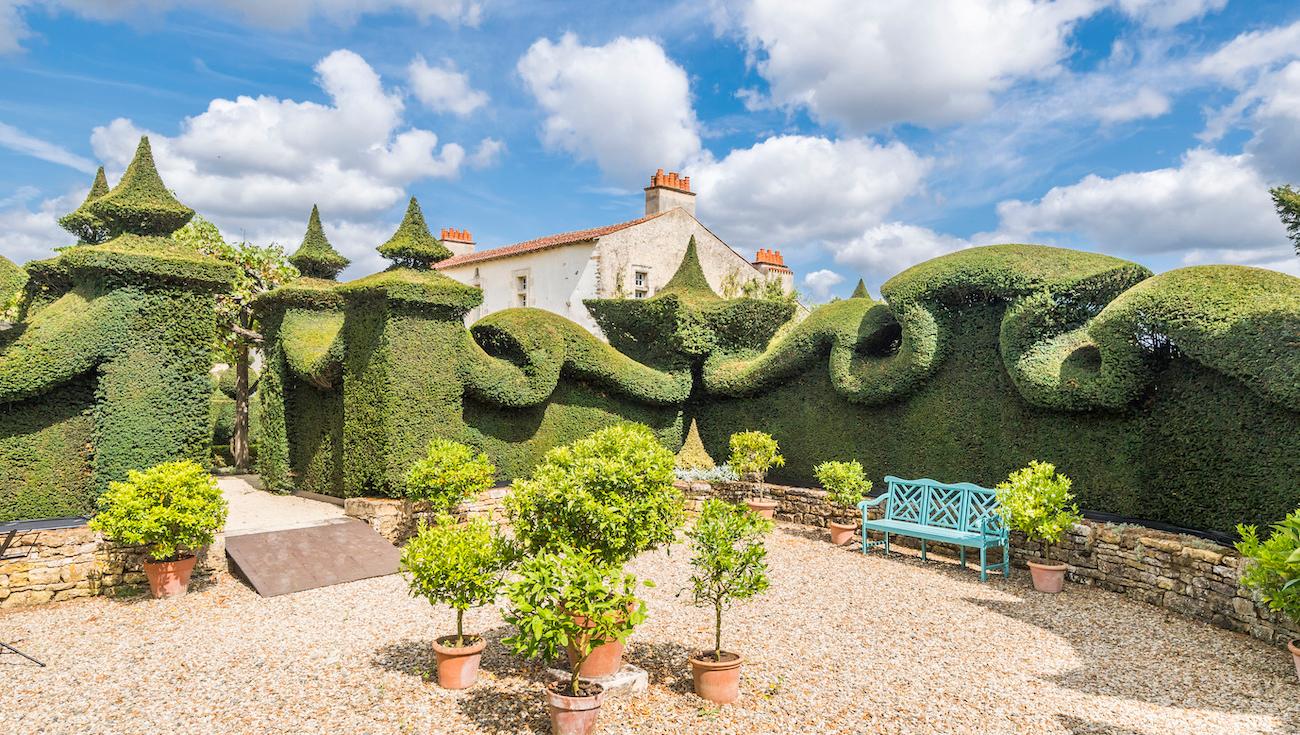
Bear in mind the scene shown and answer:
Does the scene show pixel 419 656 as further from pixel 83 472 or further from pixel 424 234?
pixel 424 234

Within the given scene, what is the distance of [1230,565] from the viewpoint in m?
7.11

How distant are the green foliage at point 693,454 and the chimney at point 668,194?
1050 centimetres

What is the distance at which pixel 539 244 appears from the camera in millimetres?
25094

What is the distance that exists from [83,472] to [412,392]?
406 centimetres

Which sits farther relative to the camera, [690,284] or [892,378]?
[690,284]

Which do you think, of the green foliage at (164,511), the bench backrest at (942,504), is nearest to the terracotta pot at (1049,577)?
the bench backrest at (942,504)

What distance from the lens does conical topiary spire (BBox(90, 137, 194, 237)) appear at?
29.8 ft

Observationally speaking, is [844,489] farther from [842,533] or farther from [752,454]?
[752,454]

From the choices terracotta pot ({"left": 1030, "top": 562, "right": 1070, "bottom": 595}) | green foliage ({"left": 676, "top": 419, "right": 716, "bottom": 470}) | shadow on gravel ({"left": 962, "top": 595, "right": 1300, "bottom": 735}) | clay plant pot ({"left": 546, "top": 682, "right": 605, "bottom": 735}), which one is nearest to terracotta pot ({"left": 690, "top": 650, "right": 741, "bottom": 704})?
clay plant pot ({"left": 546, "top": 682, "right": 605, "bottom": 735})

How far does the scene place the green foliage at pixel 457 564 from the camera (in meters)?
5.38

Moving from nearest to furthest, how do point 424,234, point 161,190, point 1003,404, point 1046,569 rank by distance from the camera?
point 1046,569, point 161,190, point 1003,404, point 424,234

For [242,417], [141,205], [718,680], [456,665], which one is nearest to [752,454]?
[718,680]

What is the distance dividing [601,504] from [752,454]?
789 cm

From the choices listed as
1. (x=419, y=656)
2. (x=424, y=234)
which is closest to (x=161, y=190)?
(x=424, y=234)
